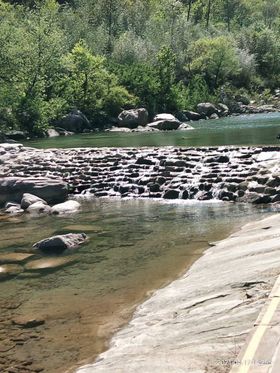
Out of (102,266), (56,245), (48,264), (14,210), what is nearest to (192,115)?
(14,210)

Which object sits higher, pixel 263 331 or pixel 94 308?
pixel 263 331

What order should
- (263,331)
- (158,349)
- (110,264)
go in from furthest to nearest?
(110,264) → (158,349) → (263,331)

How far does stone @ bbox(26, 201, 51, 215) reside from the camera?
23.7 metres

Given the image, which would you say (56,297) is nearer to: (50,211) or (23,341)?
(23,341)

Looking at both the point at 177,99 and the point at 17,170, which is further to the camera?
the point at 177,99

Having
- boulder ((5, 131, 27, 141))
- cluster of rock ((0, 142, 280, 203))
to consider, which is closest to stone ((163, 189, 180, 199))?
cluster of rock ((0, 142, 280, 203))

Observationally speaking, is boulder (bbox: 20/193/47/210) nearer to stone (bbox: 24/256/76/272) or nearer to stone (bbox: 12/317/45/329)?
stone (bbox: 24/256/76/272)

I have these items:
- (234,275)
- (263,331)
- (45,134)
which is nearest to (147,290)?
(234,275)

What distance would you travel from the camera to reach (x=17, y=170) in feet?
101

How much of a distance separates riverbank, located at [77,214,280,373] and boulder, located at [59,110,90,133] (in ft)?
165

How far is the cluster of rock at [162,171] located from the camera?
24.3 m

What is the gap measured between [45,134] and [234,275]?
47.8m

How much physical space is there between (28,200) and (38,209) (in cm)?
115

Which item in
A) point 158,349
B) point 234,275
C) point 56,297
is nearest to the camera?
point 158,349
